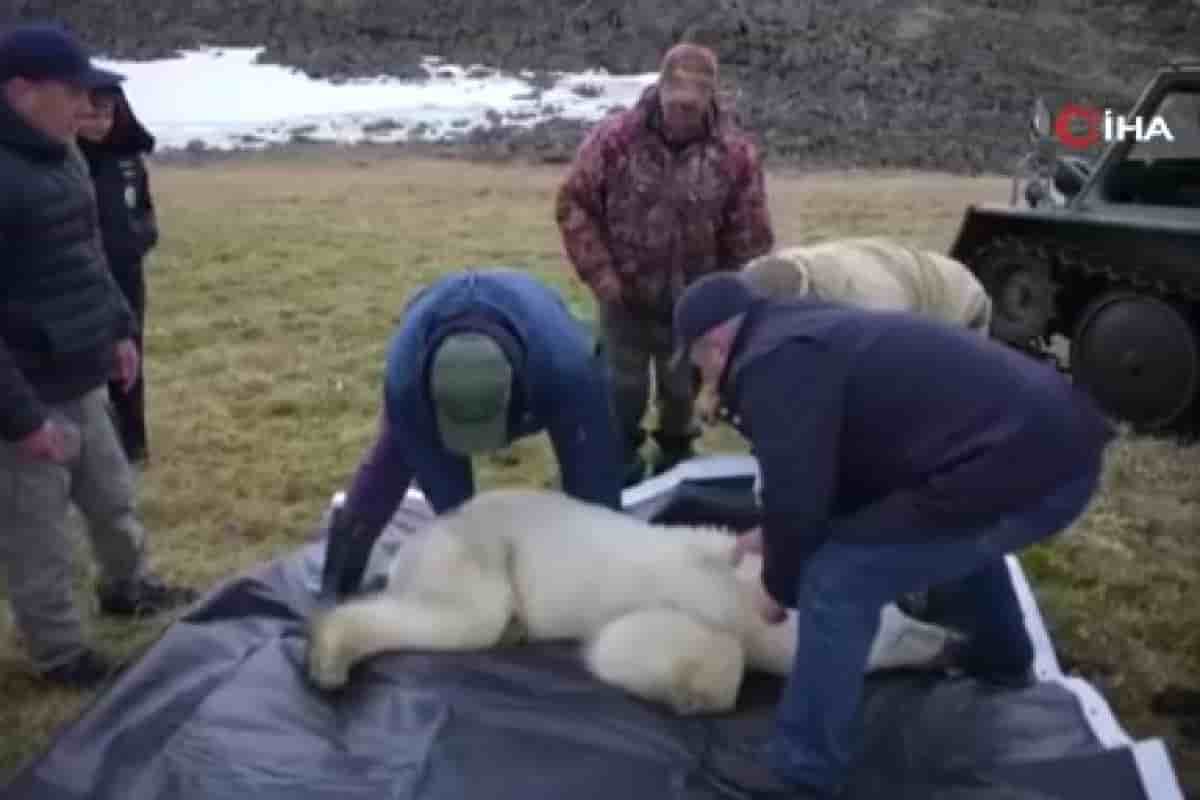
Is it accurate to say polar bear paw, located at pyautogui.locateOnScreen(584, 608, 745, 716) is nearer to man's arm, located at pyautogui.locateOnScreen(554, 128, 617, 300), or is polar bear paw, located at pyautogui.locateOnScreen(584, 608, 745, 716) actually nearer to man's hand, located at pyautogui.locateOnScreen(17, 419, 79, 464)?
man's hand, located at pyautogui.locateOnScreen(17, 419, 79, 464)

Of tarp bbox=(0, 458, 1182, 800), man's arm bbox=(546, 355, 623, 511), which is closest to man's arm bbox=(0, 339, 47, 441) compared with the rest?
tarp bbox=(0, 458, 1182, 800)

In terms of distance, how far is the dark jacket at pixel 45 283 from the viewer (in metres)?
3.84

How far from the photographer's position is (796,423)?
3.12 metres

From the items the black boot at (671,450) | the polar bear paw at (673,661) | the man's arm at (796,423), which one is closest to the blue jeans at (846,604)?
the man's arm at (796,423)

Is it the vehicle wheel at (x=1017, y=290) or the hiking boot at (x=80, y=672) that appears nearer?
the hiking boot at (x=80, y=672)

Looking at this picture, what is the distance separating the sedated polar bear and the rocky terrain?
48.6 feet

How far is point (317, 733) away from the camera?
3615mm

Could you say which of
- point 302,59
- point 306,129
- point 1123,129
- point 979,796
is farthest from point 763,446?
point 302,59

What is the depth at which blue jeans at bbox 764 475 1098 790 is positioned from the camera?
3268 mm

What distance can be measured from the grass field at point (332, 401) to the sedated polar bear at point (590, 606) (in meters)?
0.77

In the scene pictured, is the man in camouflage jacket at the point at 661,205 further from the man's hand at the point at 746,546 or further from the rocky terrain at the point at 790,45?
the rocky terrain at the point at 790,45

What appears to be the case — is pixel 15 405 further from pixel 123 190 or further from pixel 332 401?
pixel 332 401

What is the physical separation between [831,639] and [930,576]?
A: 24 cm

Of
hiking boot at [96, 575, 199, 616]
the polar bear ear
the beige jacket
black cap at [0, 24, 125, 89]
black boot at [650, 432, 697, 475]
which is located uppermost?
black cap at [0, 24, 125, 89]
